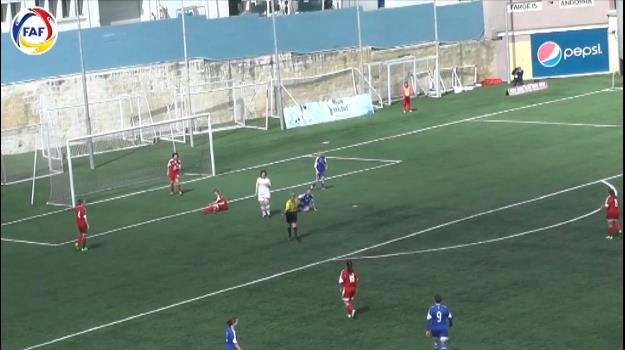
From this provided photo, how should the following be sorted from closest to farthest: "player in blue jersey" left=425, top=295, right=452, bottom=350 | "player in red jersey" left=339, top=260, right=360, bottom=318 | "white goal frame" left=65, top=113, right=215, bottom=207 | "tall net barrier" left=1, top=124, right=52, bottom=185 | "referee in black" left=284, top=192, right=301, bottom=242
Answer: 1. "player in blue jersey" left=425, top=295, right=452, bottom=350
2. "player in red jersey" left=339, top=260, right=360, bottom=318
3. "referee in black" left=284, top=192, right=301, bottom=242
4. "white goal frame" left=65, top=113, right=215, bottom=207
5. "tall net barrier" left=1, top=124, right=52, bottom=185

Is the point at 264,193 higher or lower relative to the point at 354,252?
higher

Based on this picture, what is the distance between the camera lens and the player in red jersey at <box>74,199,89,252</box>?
33750 mm

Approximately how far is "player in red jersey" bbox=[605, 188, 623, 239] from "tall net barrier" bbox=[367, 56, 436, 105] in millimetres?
31181

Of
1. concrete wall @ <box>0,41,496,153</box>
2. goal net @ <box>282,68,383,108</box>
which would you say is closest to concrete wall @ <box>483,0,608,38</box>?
concrete wall @ <box>0,41,496,153</box>

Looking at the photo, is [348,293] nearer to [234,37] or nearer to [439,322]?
[439,322]

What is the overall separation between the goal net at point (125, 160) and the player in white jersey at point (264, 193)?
7824 millimetres

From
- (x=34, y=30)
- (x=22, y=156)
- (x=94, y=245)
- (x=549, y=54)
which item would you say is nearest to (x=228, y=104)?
(x=22, y=156)

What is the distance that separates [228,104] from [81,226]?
24971 mm

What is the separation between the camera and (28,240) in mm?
36594

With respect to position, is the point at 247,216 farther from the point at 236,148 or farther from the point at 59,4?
the point at 59,4

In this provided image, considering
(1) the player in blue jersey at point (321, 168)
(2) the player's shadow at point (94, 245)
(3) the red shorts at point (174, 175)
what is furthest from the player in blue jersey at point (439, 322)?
(3) the red shorts at point (174, 175)

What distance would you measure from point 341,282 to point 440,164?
19408 millimetres

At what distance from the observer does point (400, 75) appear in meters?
64.7

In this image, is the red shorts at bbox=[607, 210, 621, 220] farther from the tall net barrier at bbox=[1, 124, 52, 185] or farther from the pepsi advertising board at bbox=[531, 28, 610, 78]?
the pepsi advertising board at bbox=[531, 28, 610, 78]
